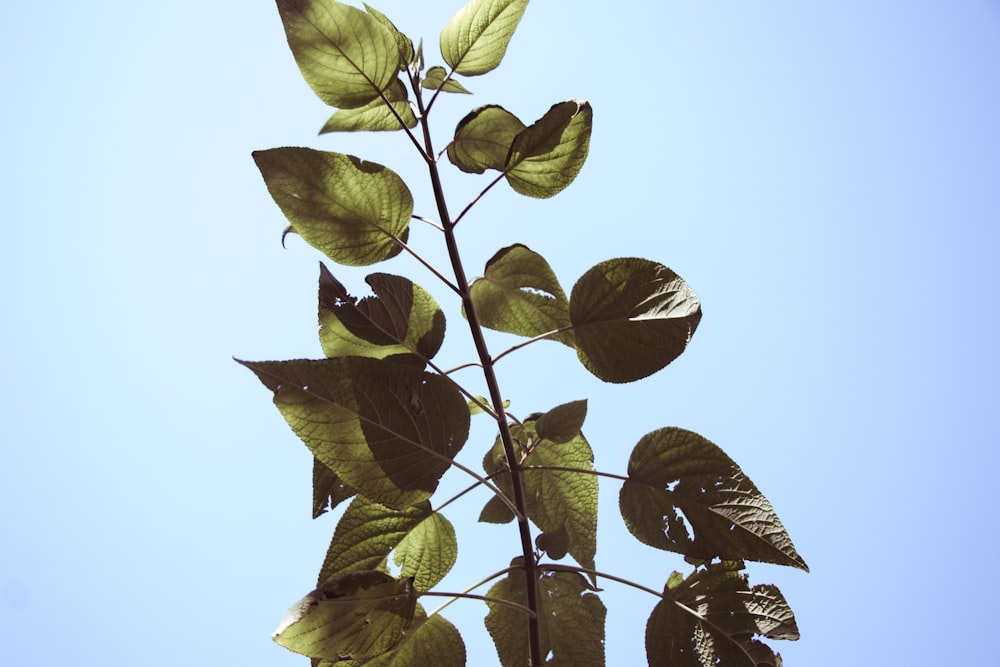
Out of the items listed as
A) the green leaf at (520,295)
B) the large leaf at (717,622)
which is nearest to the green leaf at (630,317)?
the green leaf at (520,295)

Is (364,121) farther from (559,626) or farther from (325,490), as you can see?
(559,626)

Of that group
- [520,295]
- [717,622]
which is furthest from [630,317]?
[717,622]

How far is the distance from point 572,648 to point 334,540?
0.17m

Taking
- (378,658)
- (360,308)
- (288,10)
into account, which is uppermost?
(288,10)

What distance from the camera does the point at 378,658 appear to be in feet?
1.59

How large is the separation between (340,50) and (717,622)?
419 mm

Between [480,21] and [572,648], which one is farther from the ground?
[480,21]

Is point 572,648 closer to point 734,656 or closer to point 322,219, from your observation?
point 734,656

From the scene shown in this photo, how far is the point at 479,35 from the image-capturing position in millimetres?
526

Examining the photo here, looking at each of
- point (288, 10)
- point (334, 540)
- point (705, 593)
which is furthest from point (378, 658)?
point (288, 10)

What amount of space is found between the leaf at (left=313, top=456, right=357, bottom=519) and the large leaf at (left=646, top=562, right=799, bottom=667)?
21cm

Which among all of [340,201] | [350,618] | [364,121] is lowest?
[350,618]

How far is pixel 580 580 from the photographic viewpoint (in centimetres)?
52

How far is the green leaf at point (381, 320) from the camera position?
0.46 m
